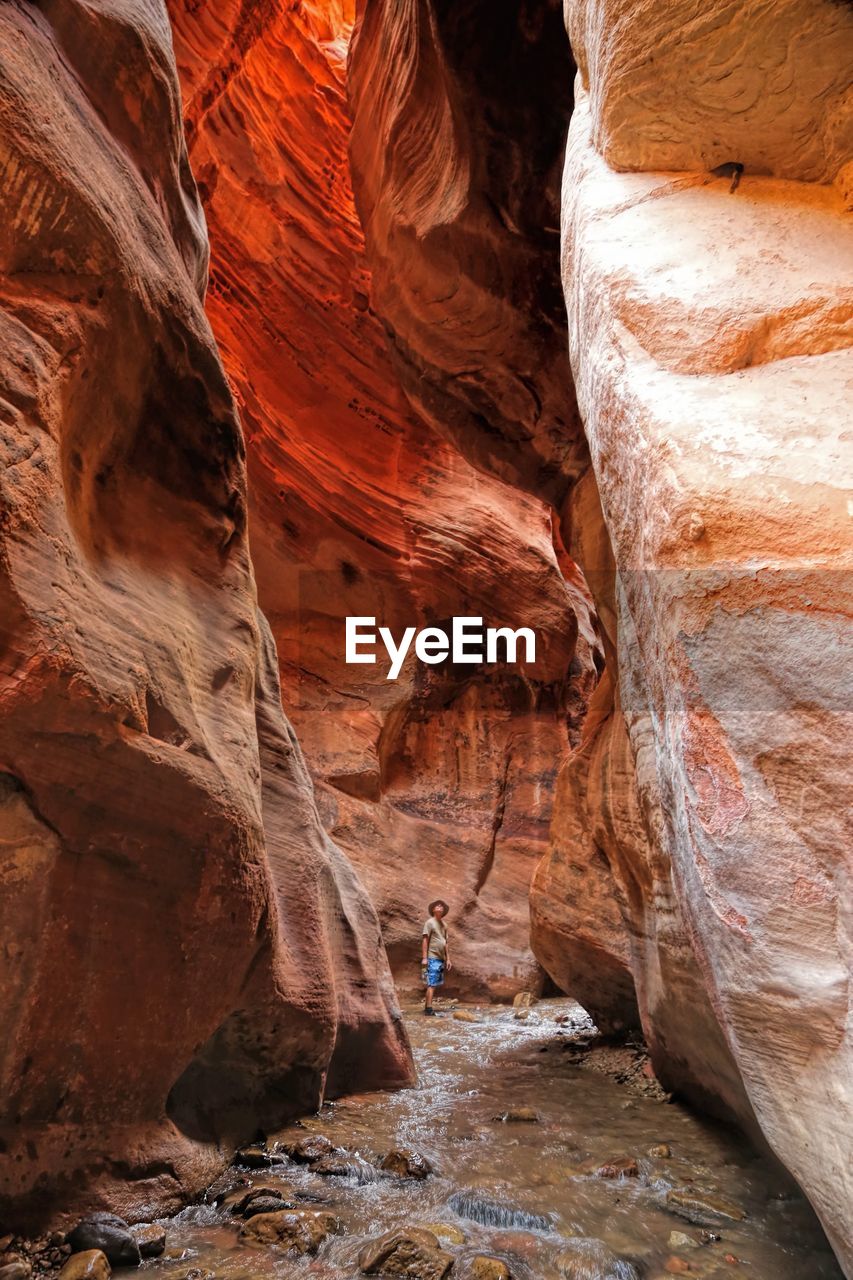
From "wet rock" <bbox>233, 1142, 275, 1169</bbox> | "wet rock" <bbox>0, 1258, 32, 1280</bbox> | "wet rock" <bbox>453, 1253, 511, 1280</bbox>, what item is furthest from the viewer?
"wet rock" <bbox>233, 1142, 275, 1169</bbox>

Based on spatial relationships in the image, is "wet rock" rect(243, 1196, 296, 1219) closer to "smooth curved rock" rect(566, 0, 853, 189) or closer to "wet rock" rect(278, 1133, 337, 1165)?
"wet rock" rect(278, 1133, 337, 1165)

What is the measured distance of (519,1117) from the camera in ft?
16.8

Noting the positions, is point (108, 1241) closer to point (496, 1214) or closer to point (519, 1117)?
A: point (496, 1214)

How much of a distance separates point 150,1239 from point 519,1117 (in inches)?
104

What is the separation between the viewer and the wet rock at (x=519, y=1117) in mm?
5074

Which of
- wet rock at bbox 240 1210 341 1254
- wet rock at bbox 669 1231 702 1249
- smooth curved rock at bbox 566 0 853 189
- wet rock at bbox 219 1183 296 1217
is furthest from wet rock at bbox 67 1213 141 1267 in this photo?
smooth curved rock at bbox 566 0 853 189

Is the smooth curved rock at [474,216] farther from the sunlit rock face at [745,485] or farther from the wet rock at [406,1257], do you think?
the wet rock at [406,1257]

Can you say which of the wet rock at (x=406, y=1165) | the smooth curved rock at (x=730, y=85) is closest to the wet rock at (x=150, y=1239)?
the wet rock at (x=406, y=1165)

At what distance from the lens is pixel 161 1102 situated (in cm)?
375

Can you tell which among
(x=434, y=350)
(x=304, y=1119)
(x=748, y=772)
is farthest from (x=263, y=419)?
(x=748, y=772)

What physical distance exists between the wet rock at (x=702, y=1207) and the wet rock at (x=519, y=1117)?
4.57 ft

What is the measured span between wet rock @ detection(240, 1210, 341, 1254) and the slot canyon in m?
0.06

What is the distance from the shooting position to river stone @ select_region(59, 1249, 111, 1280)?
284 centimetres

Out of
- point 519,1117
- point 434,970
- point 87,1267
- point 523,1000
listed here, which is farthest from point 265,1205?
point 523,1000
